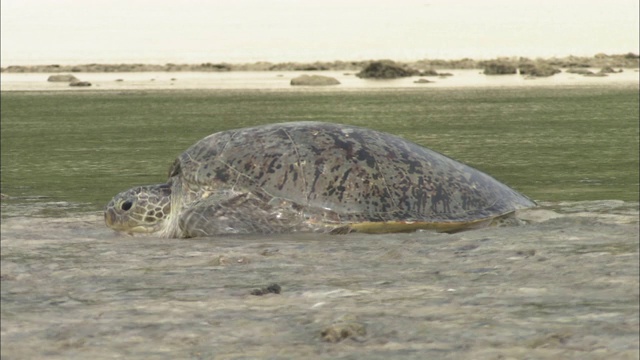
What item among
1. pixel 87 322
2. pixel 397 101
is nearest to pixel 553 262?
pixel 87 322

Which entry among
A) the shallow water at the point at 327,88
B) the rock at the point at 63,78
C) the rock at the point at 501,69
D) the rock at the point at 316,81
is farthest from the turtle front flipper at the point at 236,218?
the rock at the point at 501,69

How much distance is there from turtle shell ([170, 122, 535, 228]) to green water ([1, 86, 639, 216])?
1.63m

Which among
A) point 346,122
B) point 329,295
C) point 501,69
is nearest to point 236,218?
point 329,295

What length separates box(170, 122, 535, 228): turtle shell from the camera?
891cm

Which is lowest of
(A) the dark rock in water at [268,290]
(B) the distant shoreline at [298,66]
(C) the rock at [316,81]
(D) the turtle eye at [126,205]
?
(B) the distant shoreline at [298,66]

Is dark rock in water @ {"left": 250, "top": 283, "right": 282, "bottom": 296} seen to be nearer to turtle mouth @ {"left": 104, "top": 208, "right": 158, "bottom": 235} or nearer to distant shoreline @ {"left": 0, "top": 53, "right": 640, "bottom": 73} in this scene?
turtle mouth @ {"left": 104, "top": 208, "right": 158, "bottom": 235}

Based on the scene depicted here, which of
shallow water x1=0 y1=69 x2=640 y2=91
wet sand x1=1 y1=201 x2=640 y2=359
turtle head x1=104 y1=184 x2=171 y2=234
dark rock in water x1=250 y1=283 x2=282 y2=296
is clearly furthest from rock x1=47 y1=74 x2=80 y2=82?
dark rock in water x1=250 y1=283 x2=282 y2=296

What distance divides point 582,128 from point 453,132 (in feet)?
8.13

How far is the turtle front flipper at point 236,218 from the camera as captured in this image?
8812mm

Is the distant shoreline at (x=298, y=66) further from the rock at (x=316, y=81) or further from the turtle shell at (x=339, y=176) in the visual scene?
the turtle shell at (x=339, y=176)

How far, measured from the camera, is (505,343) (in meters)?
4.74

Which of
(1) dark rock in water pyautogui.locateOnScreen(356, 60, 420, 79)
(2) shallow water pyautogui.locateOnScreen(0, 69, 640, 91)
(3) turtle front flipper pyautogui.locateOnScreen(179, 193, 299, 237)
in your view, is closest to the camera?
(3) turtle front flipper pyautogui.locateOnScreen(179, 193, 299, 237)

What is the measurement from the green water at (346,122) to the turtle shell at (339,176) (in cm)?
163

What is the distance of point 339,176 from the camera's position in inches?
356
